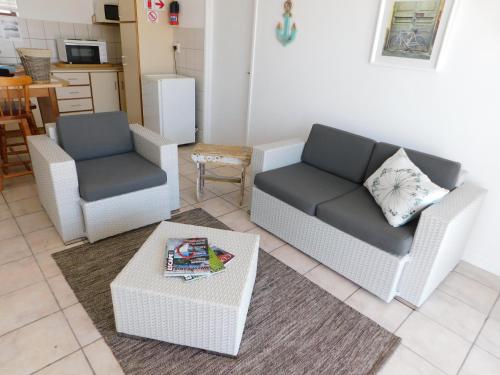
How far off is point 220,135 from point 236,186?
1114 millimetres

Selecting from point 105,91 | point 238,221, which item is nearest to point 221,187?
point 238,221

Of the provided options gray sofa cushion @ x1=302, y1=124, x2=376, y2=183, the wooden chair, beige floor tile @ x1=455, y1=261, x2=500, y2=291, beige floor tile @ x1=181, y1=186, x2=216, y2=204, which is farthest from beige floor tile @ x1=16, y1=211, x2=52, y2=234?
beige floor tile @ x1=455, y1=261, x2=500, y2=291

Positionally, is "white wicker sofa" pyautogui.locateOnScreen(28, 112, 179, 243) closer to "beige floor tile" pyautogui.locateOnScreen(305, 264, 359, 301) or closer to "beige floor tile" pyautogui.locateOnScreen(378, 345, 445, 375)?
"beige floor tile" pyautogui.locateOnScreen(305, 264, 359, 301)

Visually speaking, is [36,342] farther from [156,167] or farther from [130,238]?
[156,167]

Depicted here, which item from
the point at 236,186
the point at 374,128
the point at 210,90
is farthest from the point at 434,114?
the point at 210,90

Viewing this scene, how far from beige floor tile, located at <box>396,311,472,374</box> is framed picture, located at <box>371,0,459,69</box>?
1614mm

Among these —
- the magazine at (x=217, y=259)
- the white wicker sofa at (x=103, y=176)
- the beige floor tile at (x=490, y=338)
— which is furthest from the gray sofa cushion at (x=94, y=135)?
the beige floor tile at (x=490, y=338)

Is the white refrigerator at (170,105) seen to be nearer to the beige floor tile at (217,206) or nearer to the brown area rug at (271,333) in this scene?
the beige floor tile at (217,206)

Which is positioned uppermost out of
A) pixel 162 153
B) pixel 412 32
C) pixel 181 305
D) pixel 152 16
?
pixel 152 16

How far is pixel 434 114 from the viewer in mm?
2299

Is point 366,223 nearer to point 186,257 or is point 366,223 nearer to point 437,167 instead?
point 437,167

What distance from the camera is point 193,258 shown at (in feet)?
5.24

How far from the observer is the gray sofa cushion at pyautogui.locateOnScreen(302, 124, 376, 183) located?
2461mm

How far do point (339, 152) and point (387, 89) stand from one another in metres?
0.58
